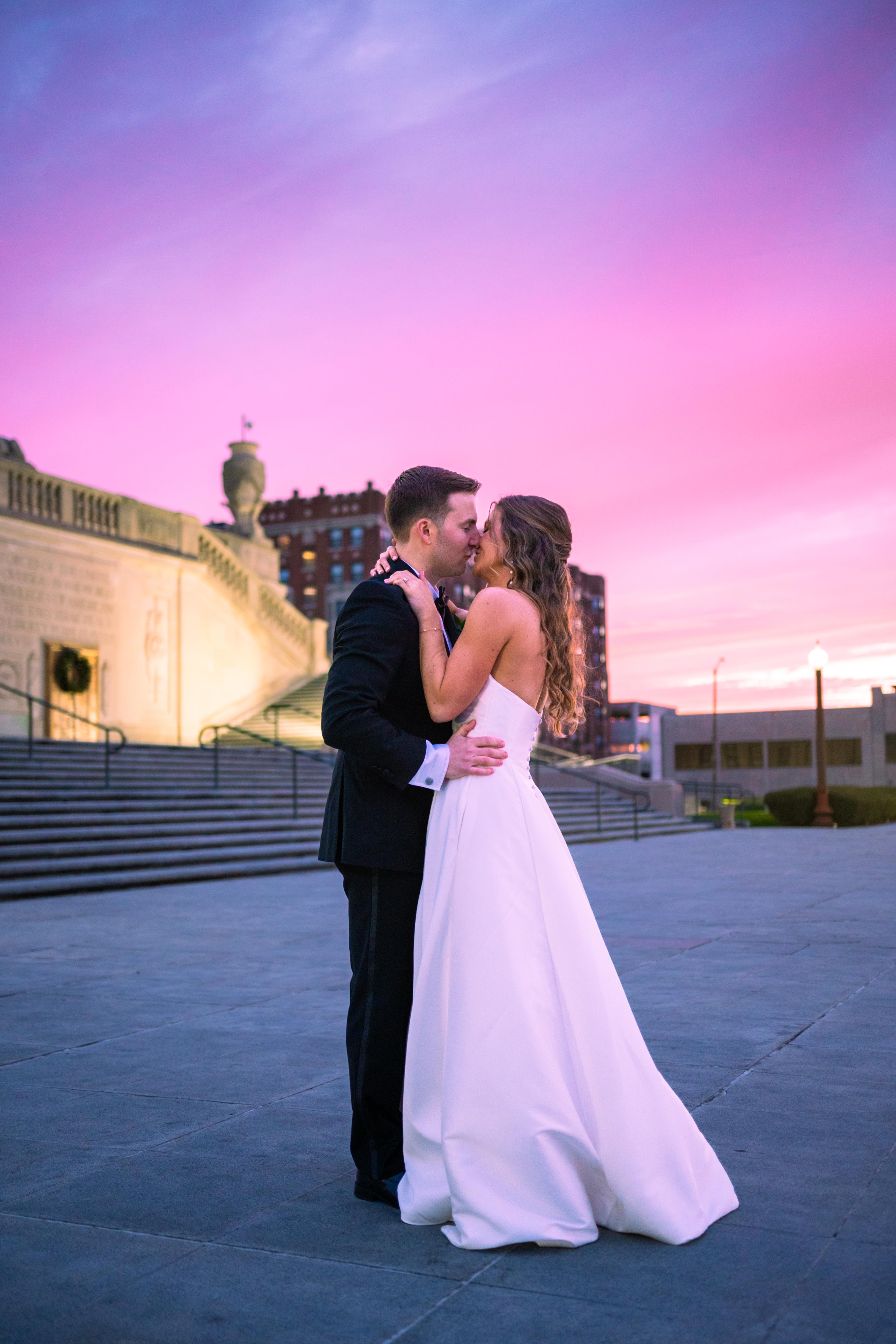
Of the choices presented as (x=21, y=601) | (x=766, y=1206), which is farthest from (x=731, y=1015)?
(x=21, y=601)

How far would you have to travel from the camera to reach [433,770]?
3.27 meters

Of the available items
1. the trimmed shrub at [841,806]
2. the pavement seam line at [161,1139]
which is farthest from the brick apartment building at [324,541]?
the pavement seam line at [161,1139]

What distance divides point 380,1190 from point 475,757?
1.17 meters

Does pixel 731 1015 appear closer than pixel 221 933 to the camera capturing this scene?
Yes

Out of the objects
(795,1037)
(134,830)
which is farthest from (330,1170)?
(134,830)

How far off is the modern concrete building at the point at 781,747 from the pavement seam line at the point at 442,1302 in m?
61.3

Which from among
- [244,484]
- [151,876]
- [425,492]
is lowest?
[151,876]

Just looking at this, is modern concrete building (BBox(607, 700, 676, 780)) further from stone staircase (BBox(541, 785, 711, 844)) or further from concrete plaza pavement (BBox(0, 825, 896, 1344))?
concrete plaza pavement (BBox(0, 825, 896, 1344))

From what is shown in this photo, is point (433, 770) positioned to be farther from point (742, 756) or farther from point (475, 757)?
point (742, 756)

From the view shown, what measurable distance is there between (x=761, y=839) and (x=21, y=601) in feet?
52.4

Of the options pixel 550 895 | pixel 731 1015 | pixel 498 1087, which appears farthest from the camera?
pixel 731 1015

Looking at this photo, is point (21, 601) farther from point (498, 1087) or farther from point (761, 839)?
point (498, 1087)

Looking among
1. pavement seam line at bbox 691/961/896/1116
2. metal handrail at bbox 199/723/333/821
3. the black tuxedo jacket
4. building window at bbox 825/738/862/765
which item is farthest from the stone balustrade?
building window at bbox 825/738/862/765

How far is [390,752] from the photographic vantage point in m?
3.22
